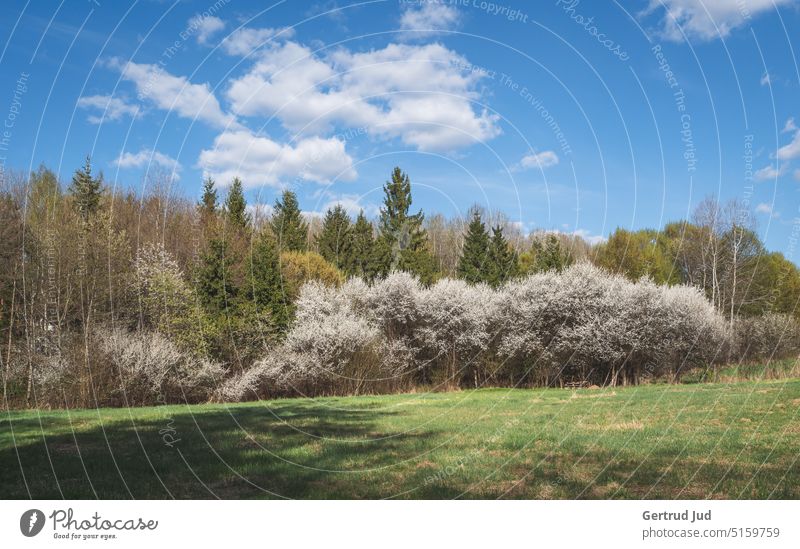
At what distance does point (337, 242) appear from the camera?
55688 mm

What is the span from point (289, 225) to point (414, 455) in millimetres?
41656

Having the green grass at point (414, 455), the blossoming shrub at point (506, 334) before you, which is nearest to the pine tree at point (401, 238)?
the blossoming shrub at point (506, 334)

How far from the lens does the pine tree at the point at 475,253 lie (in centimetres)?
5234

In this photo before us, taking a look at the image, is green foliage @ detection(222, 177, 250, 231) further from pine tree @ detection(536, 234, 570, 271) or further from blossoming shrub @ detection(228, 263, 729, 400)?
pine tree @ detection(536, 234, 570, 271)

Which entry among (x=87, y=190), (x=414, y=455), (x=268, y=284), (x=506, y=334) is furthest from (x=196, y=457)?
(x=87, y=190)

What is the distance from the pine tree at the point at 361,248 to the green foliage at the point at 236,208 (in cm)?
1052

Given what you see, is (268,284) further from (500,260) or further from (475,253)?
(500,260)

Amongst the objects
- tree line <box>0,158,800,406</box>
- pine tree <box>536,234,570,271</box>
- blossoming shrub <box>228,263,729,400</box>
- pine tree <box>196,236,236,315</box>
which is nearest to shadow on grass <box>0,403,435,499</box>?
tree line <box>0,158,800,406</box>

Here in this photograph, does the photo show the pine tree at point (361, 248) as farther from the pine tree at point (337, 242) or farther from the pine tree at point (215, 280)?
the pine tree at point (215, 280)

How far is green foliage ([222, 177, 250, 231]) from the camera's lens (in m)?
46.8

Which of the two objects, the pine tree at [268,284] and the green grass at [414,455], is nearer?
the green grass at [414,455]

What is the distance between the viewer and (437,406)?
21.4m

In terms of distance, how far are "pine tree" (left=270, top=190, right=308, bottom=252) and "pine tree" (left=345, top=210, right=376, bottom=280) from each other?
189 inches

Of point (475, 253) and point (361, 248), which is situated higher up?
point (361, 248)
